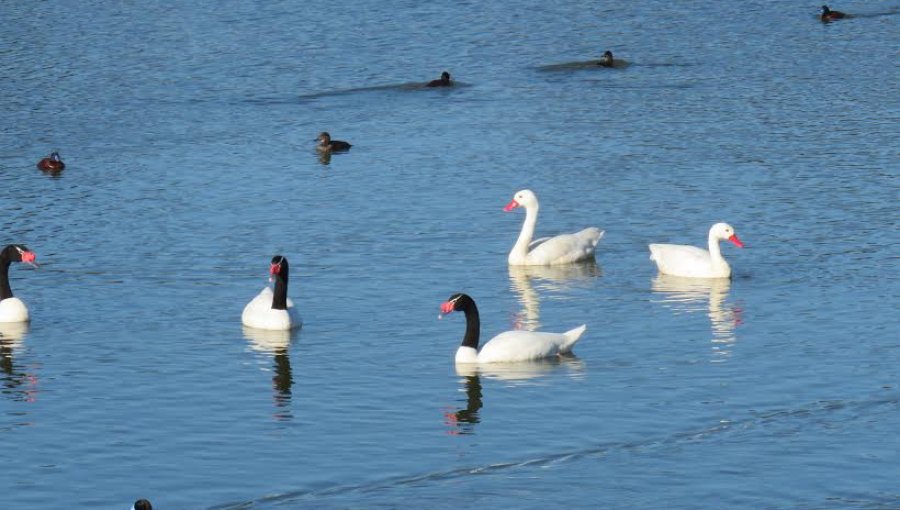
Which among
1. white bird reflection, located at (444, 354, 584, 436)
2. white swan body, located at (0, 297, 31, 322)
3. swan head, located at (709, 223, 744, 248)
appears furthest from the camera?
swan head, located at (709, 223, 744, 248)

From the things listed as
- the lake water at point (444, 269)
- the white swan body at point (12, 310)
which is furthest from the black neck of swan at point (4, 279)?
the lake water at point (444, 269)

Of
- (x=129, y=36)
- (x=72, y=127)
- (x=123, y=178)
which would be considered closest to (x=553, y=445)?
(x=123, y=178)

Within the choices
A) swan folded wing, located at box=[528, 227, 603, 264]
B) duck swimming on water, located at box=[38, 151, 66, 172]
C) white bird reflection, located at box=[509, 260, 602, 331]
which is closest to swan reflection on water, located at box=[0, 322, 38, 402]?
white bird reflection, located at box=[509, 260, 602, 331]

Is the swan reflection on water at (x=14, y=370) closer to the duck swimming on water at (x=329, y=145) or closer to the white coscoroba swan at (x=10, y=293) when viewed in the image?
the white coscoroba swan at (x=10, y=293)

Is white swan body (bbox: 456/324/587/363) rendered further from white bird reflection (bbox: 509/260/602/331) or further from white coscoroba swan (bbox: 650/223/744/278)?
white coscoroba swan (bbox: 650/223/744/278)

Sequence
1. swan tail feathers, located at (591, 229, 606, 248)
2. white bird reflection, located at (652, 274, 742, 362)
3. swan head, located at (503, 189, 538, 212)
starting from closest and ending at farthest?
1. white bird reflection, located at (652, 274, 742, 362)
2. swan tail feathers, located at (591, 229, 606, 248)
3. swan head, located at (503, 189, 538, 212)

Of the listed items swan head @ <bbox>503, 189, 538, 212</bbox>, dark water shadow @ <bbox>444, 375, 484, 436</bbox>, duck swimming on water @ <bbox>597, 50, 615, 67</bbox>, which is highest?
duck swimming on water @ <bbox>597, 50, 615, 67</bbox>

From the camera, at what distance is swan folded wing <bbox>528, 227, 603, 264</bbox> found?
29984 mm

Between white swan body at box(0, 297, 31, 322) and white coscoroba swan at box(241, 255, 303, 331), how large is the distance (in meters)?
3.06

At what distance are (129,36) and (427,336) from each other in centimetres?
3376

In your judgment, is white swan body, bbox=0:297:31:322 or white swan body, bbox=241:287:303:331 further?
white swan body, bbox=0:297:31:322

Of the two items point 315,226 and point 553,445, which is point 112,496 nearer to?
point 553,445

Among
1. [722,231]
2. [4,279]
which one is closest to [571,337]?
[722,231]

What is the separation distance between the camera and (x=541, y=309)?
1072 inches
